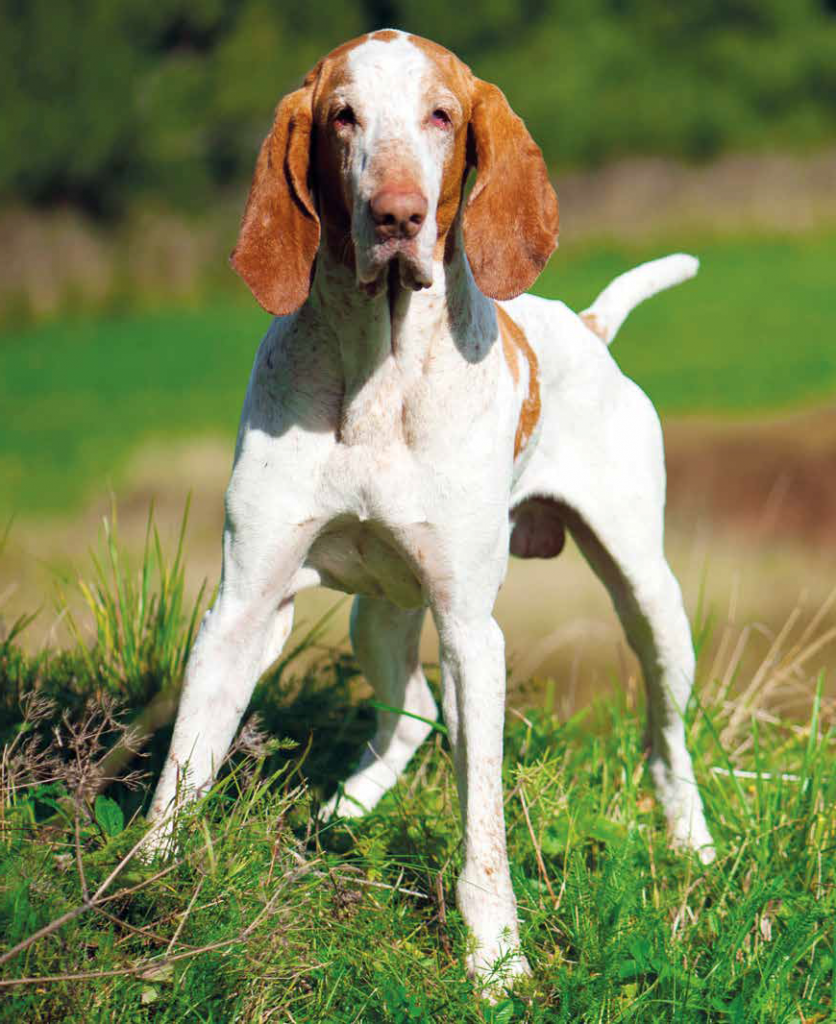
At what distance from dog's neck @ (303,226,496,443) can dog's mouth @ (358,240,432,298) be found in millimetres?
57

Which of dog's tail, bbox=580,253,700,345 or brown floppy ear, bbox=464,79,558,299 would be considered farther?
dog's tail, bbox=580,253,700,345

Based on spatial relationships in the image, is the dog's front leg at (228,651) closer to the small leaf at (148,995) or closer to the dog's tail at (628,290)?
the small leaf at (148,995)

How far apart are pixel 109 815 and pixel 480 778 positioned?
0.76m

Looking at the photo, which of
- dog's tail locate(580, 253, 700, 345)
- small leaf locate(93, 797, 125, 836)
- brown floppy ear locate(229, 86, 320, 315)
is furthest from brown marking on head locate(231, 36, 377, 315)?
dog's tail locate(580, 253, 700, 345)

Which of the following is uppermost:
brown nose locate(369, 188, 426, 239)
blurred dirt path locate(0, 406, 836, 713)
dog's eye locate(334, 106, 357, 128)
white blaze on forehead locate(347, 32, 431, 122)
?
white blaze on forehead locate(347, 32, 431, 122)

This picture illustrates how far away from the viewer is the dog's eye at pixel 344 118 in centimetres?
281

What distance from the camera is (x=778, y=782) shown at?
3.69m

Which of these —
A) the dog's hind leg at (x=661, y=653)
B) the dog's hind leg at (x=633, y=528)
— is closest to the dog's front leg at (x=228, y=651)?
the dog's hind leg at (x=633, y=528)

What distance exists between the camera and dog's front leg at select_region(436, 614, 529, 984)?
2.98 m

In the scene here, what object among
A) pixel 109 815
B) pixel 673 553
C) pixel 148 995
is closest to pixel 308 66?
pixel 673 553

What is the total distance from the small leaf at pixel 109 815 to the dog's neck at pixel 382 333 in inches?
33.9

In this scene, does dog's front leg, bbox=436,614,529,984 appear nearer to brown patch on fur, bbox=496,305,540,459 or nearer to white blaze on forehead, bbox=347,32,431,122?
brown patch on fur, bbox=496,305,540,459

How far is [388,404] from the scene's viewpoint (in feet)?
9.98

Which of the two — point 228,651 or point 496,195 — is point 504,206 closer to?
point 496,195
